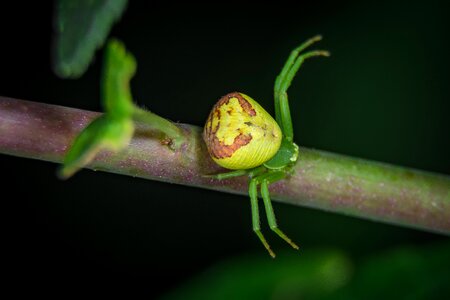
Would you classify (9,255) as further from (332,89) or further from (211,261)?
(332,89)

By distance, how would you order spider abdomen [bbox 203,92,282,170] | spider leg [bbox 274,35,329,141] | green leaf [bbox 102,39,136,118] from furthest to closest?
spider leg [bbox 274,35,329,141] < spider abdomen [bbox 203,92,282,170] < green leaf [bbox 102,39,136,118]

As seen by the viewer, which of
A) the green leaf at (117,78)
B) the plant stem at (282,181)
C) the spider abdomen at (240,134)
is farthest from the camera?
the spider abdomen at (240,134)

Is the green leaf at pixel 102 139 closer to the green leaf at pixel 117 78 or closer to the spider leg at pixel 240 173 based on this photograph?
the green leaf at pixel 117 78

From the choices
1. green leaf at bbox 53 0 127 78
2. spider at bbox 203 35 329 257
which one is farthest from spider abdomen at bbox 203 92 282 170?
green leaf at bbox 53 0 127 78

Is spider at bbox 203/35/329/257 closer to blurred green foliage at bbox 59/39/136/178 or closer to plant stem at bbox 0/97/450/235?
plant stem at bbox 0/97/450/235

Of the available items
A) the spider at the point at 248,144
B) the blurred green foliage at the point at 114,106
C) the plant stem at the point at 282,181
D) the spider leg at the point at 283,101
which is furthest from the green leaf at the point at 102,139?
the spider leg at the point at 283,101

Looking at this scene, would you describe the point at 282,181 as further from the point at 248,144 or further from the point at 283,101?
the point at 283,101
